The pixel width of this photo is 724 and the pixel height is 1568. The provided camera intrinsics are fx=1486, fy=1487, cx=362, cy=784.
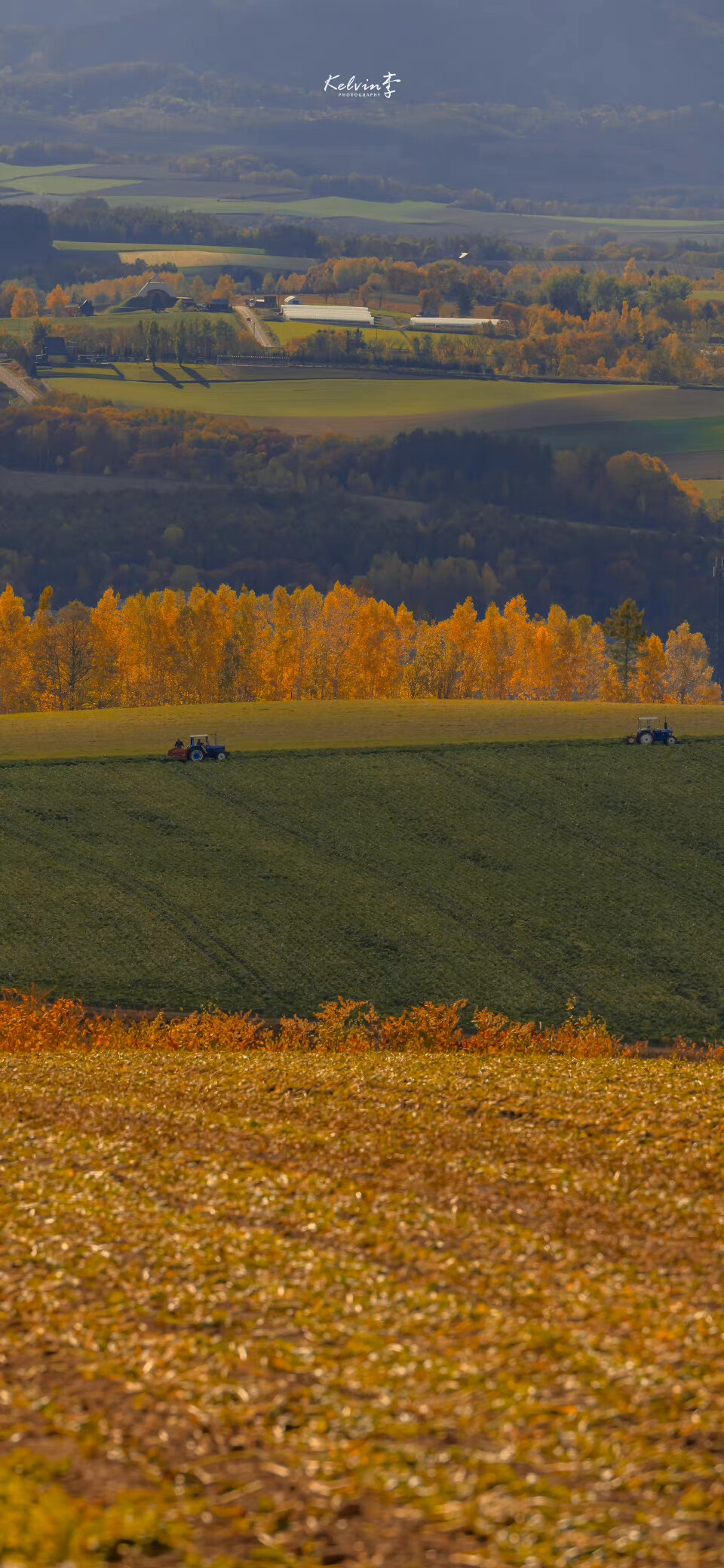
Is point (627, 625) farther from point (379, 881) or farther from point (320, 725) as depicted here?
point (379, 881)

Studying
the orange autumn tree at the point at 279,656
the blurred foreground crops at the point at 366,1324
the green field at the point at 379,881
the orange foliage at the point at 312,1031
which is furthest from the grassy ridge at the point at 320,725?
the blurred foreground crops at the point at 366,1324

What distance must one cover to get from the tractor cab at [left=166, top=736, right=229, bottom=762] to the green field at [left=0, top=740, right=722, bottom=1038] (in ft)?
5.31

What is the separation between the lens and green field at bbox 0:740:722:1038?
6128cm

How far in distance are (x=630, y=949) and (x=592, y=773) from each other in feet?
68.3

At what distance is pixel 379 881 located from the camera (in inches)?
2773

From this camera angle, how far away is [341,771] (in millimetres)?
82812

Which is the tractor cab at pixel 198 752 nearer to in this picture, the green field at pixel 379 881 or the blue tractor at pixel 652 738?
the green field at pixel 379 881

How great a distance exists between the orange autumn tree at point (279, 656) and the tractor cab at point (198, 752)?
200 ft

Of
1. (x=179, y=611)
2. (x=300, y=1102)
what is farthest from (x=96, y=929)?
(x=179, y=611)

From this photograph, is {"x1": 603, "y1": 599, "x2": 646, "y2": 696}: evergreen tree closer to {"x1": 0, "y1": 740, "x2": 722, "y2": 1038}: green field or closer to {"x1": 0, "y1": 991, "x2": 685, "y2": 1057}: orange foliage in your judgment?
{"x1": 0, "y1": 740, "x2": 722, "y2": 1038}: green field

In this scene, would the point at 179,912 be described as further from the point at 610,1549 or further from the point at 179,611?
the point at 179,611

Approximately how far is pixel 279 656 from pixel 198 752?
68.8 m

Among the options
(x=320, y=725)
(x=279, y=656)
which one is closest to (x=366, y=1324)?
(x=320, y=725)

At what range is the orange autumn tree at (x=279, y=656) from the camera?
146 m
